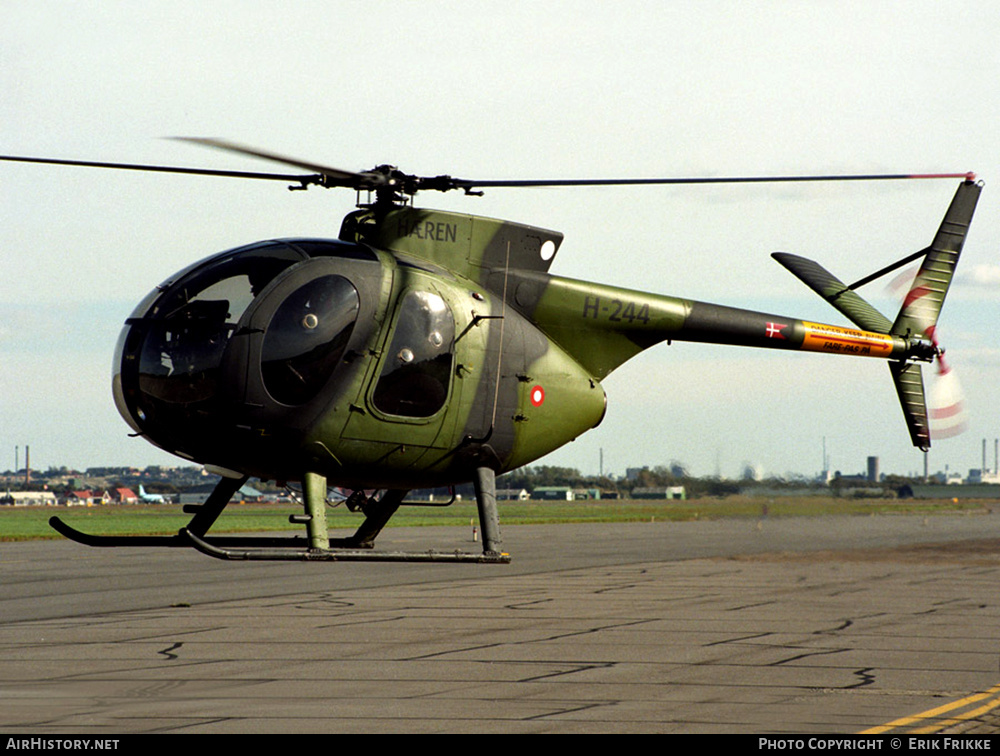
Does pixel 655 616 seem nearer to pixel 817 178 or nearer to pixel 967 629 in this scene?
pixel 967 629

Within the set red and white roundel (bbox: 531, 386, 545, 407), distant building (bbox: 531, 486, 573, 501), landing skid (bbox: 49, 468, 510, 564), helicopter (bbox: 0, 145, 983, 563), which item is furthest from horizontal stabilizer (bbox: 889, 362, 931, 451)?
distant building (bbox: 531, 486, 573, 501)

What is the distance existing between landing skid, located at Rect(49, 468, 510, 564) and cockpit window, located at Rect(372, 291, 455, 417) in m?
1.14

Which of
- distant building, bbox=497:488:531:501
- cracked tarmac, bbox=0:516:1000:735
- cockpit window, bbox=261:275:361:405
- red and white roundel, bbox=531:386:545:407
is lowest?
distant building, bbox=497:488:531:501

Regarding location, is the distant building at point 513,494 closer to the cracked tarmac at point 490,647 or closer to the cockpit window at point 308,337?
the cracked tarmac at point 490,647

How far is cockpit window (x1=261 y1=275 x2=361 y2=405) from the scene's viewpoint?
1102cm

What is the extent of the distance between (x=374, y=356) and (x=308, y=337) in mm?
785

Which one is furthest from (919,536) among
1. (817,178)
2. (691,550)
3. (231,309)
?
(231,309)

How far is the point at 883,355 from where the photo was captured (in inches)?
660

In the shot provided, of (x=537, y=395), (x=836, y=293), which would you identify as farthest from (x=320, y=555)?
(x=836, y=293)

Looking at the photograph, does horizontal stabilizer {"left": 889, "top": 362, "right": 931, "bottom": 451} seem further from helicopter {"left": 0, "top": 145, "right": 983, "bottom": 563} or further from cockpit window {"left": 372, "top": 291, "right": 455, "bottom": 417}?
cockpit window {"left": 372, "top": 291, "right": 455, "bottom": 417}

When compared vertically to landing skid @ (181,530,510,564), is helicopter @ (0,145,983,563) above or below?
above

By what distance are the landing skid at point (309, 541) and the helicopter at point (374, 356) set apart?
1.1 inches

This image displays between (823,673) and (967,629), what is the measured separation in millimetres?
6627

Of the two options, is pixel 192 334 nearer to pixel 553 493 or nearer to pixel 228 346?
pixel 228 346
